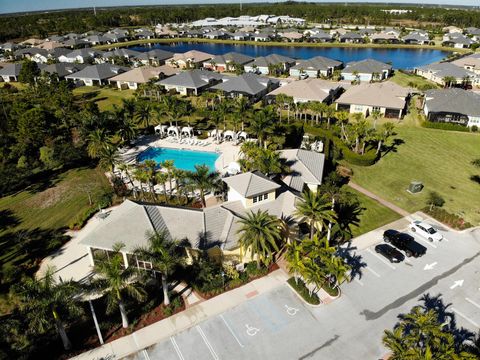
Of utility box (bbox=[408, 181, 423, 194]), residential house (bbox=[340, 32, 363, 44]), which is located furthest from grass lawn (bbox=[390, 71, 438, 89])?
residential house (bbox=[340, 32, 363, 44])

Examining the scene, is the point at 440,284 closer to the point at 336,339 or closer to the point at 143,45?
the point at 336,339

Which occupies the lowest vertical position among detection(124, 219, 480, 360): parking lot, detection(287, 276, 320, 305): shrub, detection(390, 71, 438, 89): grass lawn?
detection(124, 219, 480, 360): parking lot

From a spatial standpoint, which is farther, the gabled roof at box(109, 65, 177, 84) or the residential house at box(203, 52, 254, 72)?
the residential house at box(203, 52, 254, 72)

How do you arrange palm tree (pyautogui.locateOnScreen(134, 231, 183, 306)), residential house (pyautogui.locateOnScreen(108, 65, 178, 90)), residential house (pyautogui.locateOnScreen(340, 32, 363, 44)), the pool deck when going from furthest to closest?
residential house (pyautogui.locateOnScreen(340, 32, 363, 44)), residential house (pyautogui.locateOnScreen(108, 65, 178, 90)), the pool deck, palm tree (pyautogui.locateOnScreen(134, 231, 183, 306))

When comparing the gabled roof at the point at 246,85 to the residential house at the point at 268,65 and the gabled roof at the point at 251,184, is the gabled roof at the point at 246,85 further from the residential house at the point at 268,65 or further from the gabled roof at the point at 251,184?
the gabled roof at the point at 251,184

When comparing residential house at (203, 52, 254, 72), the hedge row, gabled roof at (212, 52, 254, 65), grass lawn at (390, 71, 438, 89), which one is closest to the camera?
the hedge row

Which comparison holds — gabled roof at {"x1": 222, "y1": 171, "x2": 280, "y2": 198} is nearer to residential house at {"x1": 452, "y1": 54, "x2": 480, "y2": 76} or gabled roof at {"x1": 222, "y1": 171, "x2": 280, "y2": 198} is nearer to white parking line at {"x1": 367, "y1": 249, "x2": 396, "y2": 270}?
white parking line at {"x1": 367, "y1": 249, "x2": 396, "y2": 270}

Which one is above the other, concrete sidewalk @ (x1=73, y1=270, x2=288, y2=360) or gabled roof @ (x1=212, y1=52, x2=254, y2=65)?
gabled roof @ (x1=212, y1=52, x2=254, y2=65)
